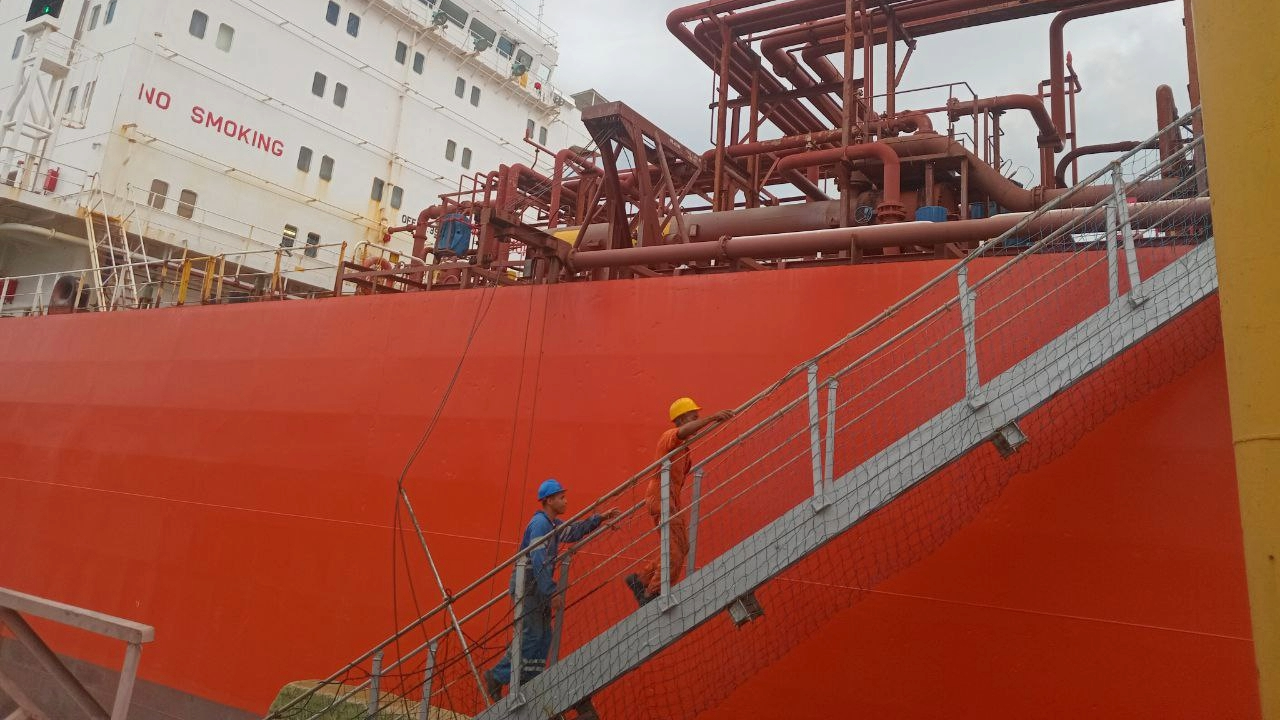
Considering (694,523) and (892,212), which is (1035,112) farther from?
(694,523)

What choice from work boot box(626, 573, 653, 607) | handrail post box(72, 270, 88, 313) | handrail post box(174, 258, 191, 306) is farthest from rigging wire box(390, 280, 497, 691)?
handrail post box(72, 270, 88, 313)

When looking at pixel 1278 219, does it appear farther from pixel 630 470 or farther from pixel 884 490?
pixel 630 470

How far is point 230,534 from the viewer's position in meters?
7.93

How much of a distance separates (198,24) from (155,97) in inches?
65.6

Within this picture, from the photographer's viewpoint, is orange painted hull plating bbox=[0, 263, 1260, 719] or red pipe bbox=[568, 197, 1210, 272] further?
red pipe bbox=[568, 197, 1210, 272]

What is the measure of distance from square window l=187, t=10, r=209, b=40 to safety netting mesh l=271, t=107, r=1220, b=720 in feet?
39.5

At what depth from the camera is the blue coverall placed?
4590 millimetres

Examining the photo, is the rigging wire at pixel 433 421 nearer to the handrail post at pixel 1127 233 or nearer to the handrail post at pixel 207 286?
the handrail post at pixel 207 286

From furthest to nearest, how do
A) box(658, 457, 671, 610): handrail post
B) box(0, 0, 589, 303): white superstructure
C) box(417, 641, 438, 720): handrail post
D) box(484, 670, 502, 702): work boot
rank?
1. box(0, 0, 589, 303): white superstructure
2. box(484, 670, 502, 702): work boot
3. box(417, 641, 438, 720): handrail post
4. box(658, 457, 671, 610): handrail post

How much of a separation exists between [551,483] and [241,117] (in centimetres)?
1191

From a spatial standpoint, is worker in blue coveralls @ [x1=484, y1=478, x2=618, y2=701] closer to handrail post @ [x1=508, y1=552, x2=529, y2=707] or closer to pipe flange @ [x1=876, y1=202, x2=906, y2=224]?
handrail post @ [x1=508, y1=552, x2=529, y2=707]

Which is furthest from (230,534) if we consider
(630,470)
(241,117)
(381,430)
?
(241,117)

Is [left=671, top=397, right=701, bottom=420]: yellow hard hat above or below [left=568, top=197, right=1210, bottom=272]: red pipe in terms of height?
below

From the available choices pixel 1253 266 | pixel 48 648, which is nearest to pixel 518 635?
pixel 48 648
